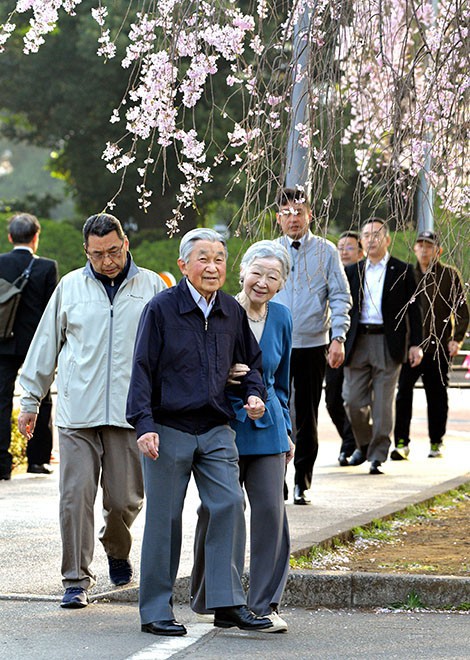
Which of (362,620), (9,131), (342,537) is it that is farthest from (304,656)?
(9,131)

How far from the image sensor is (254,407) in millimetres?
5652

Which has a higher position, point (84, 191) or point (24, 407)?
point (84, 191)

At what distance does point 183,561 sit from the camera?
6992mm

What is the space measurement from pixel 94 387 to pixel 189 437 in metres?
0.90

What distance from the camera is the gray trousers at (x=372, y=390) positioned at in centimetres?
1107

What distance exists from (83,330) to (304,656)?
6.37 feet

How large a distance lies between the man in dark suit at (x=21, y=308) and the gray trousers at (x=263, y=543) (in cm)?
469

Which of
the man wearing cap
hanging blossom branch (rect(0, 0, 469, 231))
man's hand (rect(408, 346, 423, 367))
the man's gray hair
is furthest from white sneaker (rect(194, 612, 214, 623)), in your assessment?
the man wearing cap

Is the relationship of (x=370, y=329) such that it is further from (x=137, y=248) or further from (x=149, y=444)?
(x=137, y=248)

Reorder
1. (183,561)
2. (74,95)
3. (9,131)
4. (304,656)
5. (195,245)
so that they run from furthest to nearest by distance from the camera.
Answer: (9,131) < (74,95) < (183,561) < (195,245) < (304,656)

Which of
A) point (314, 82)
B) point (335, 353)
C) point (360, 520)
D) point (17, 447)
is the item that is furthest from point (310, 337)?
point (17, 447)

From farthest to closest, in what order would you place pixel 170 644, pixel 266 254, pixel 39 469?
pixel 39 469 < pixel 266 254 < pixel 170 644

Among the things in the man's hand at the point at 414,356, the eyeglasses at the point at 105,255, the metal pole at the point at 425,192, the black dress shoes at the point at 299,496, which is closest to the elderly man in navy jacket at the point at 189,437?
the eyeglasses at the point at 105,255

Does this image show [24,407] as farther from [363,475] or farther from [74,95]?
[74,95]
